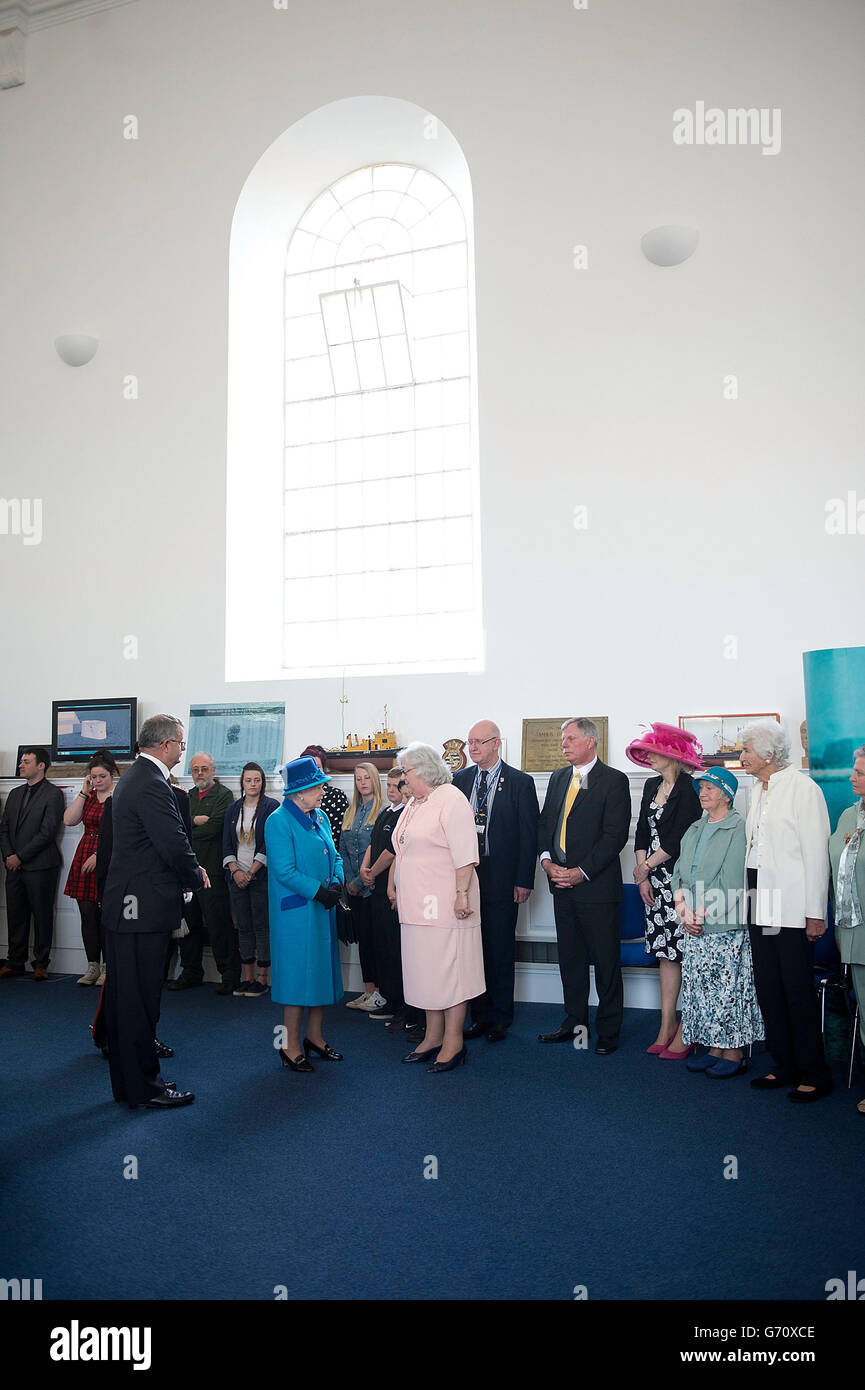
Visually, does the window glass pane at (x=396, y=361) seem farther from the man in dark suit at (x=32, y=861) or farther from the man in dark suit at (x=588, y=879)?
the man in dark suit at (x=32, y=861)

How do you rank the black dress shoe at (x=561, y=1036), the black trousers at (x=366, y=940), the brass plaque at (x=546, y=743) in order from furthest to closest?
the brass plaque at (x=546, y=743) → the black trousers at (x=366, y=940) → the black dress shoe at (x=561, y=1036)

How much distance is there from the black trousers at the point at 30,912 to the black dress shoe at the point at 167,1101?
122 inches

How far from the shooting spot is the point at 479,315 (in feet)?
21.0

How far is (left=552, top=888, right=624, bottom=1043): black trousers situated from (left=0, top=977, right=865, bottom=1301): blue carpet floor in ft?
0.55

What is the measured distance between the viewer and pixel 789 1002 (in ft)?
12.8

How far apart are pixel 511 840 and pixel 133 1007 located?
2085 mm

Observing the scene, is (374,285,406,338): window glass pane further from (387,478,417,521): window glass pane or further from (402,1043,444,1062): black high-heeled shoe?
(402,1043,444,1062): black high-heeled shoe

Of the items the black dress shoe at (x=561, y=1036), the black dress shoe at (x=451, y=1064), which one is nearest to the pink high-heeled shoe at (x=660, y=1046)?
the black dress shoe at (x=561, y=1036)

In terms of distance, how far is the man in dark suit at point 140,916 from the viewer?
387 cm

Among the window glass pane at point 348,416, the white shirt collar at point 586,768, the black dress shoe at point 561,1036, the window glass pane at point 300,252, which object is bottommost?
the black dress shoe at point 561,1036
